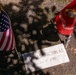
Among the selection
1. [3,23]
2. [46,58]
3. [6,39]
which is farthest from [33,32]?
[3,23]

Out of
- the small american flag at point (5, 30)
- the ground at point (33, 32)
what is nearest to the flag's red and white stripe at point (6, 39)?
the small american flag at point (5, 30)

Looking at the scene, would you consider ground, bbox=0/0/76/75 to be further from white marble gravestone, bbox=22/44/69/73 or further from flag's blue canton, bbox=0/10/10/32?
flag's blue canton, bbox=0/10/10/32

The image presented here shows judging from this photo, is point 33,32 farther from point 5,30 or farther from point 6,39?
point 5,30

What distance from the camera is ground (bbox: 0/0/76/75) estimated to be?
796 cm

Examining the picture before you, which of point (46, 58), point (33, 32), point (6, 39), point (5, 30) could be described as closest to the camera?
point (5, 30)

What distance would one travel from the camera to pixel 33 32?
854cm


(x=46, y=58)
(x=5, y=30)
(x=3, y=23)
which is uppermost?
(x=3, y=23)

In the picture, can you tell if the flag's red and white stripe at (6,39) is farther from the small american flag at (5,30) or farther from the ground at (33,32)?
the ground at (33,32)

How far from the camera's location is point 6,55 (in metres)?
8.10

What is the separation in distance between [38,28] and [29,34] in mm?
415

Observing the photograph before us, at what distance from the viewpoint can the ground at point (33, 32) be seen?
796cm

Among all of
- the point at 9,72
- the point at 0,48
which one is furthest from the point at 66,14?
the point at 9,72

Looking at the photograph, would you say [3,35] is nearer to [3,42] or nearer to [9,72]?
[3,42]

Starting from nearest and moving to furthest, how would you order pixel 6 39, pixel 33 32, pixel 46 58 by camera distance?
1. pixel 6 39
2. pixel 46 58
3. pixel 33 32
